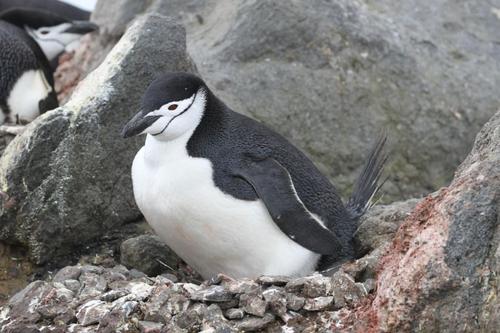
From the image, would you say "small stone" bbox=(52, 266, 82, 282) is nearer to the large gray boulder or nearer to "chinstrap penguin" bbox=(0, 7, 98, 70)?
the large gray boulder

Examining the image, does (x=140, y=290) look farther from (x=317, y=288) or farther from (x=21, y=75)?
(x=21, y=75)

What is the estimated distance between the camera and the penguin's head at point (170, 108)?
498 centimetres

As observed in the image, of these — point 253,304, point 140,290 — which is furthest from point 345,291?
point 140,290

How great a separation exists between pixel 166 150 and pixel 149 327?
1080mm

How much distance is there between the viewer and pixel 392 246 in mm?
4234

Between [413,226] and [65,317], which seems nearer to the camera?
[413,226]

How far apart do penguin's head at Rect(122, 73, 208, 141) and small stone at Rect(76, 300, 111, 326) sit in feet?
2.68

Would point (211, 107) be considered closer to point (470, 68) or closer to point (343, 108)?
point (343, 108)

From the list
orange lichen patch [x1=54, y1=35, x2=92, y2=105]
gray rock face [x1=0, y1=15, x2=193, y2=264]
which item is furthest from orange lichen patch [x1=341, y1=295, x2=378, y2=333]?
orange lichen patch [x1=54, y1=35, x2=92, y2=105]

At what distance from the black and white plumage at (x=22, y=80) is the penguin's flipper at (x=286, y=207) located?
2247 millimetres

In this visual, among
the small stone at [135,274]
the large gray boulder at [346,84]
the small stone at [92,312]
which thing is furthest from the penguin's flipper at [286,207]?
the large gray boulder at [346,84]

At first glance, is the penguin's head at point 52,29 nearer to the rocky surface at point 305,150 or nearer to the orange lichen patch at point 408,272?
the rocky surface at point 305,150

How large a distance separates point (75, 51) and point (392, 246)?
477 cm

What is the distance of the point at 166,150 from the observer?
16.7ft
